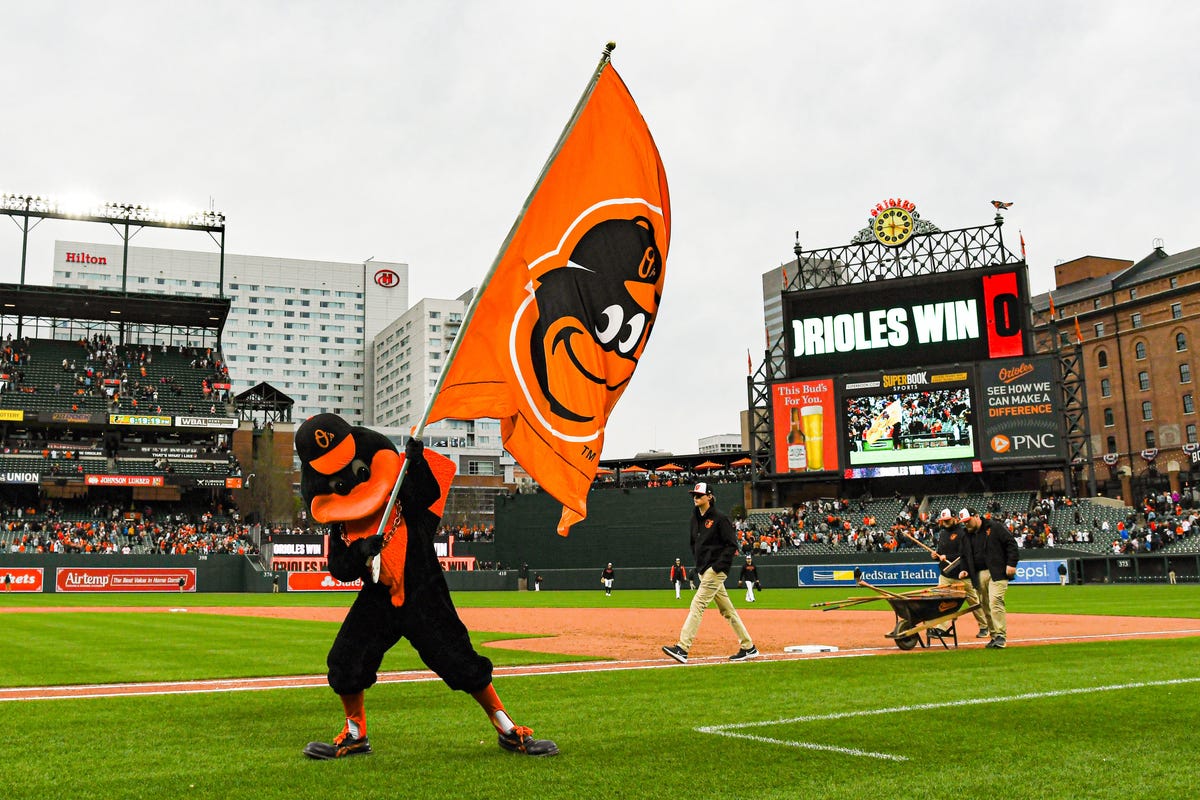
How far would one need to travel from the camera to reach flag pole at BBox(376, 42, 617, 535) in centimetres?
616

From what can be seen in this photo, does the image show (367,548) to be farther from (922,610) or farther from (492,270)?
(922,610)

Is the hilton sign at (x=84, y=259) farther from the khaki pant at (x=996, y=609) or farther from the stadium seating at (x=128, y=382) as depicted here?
the khaki pant at (x=996, y=609)

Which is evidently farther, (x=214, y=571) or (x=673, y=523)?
(x=673, y=523)

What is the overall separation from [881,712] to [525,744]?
3.00 m

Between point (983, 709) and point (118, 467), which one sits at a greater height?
point (118, 467)

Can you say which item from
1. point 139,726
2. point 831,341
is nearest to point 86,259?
point 831,341

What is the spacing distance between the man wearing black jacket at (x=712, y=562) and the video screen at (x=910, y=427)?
147ft

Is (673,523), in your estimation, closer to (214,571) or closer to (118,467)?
(214,571)

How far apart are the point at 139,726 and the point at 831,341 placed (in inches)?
2170

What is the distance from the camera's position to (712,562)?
13062 mm

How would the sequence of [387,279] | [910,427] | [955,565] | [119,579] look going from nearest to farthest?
[955,565] → [119,579] → [910,427] → [387,279]

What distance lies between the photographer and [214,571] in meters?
51.4

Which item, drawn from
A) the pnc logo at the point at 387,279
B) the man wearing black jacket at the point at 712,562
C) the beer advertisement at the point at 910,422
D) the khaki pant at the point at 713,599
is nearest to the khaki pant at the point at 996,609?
the man wearing black jacket at the point at 712,562

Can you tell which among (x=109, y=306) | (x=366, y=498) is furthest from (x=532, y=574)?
(x=366, y=498)
